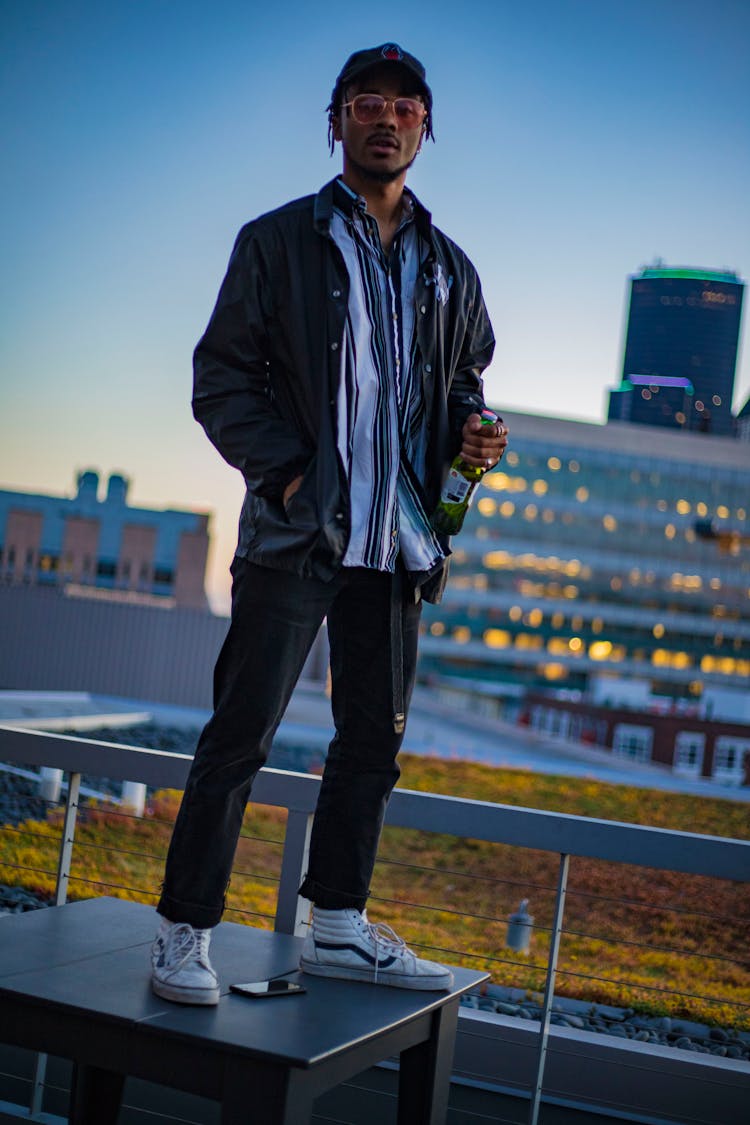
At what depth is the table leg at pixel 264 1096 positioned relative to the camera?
1.28 meters

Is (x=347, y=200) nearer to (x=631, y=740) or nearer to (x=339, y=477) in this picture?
(x=339, y=477)

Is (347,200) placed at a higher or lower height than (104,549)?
higher

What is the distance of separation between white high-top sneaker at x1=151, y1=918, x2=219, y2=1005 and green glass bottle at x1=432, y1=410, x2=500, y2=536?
73 cm

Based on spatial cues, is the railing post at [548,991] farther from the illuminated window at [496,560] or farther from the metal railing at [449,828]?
the illuminated window at [496,560]

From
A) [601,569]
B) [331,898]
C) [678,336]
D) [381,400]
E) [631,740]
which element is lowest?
[631,740]

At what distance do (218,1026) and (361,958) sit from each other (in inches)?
15.9

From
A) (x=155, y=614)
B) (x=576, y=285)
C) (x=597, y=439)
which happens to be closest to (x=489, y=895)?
(x=155, y=614)

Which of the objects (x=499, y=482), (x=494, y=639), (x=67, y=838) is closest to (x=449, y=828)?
(x=67, y=838)

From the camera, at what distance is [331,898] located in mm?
1775

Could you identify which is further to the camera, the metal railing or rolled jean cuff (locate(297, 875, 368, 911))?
the metal railing

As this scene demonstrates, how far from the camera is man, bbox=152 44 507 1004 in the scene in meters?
1.58

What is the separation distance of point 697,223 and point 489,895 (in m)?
84.7

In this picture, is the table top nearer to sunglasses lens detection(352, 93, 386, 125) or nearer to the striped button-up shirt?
the striped button-up shirt

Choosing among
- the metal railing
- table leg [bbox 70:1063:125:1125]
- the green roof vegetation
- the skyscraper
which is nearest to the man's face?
the metal railing
